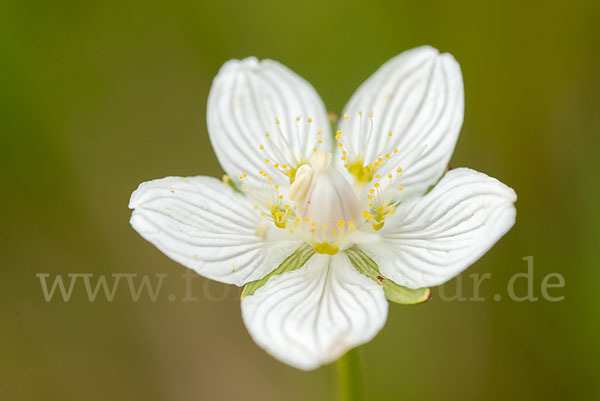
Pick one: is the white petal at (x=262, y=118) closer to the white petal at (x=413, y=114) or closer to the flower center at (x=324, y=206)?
the white petal at (x=413, y=114)

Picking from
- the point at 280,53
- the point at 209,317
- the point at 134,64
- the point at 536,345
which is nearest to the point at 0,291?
the point at 209,317

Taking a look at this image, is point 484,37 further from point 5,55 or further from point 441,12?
point 5,55

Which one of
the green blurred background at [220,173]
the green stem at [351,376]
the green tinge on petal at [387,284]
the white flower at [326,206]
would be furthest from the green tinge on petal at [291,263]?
the green blurred background at [220,173]

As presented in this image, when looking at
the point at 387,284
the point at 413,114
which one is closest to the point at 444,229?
the point at 387,284

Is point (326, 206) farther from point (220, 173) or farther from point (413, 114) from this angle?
point (220, 173)

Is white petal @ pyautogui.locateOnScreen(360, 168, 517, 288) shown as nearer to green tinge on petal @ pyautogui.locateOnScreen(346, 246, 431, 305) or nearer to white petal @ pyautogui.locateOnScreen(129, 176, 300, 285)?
green tinge on petal @ pyautogui.locateOnScreen(346, 246, 431, 305)

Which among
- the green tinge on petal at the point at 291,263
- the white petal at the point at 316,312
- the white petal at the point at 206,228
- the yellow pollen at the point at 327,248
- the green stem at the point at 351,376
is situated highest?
the white petal at the point at 206,228

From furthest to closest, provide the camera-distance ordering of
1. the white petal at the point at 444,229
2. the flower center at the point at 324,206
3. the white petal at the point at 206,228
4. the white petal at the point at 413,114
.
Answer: the white petal at the point at 413,114 → the flower center at the point at 324,206 → the white petal at the point at 206,228 → the white petal at the point at 444,229
